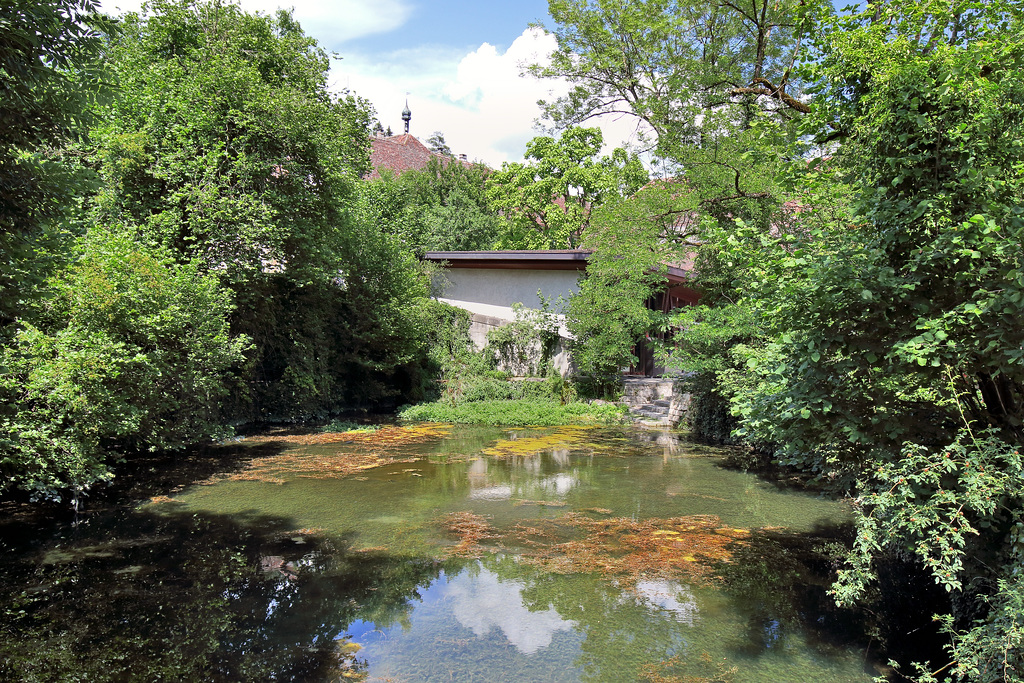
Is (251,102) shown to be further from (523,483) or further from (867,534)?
(867,534)

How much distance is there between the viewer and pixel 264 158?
40.1ft

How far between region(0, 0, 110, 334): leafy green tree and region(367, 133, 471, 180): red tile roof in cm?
2977

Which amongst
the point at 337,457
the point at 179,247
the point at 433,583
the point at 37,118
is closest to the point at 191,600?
the point at 433,583

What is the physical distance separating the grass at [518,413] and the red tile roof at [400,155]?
20.9m

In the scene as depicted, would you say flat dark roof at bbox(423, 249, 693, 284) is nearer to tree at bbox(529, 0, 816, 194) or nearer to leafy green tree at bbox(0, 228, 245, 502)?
tree at bbox(529, 0, 816, 194)

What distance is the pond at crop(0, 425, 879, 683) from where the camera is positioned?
4047 millimetres

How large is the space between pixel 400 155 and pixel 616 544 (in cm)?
3347

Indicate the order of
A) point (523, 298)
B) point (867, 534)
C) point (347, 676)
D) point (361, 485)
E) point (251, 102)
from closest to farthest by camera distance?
point (867, 534) → point (347, 676) → point (361, 485) → point (251, 102) → point (523, 298)

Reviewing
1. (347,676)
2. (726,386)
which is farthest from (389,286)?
(347,676)

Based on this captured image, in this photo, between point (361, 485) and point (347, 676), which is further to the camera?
point (361, 485)

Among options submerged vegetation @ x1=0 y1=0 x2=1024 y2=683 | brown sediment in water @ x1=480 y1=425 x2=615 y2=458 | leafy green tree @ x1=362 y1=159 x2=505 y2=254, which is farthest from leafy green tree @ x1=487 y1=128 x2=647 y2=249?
brown sediment in water @ x1=480 y1=425 x2=615 y2=458

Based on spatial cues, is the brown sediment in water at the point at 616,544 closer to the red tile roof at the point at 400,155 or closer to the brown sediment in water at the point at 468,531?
the brown sediment in water at the point at 468,531

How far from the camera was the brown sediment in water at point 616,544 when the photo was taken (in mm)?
5680

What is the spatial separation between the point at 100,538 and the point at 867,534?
6780 mm
